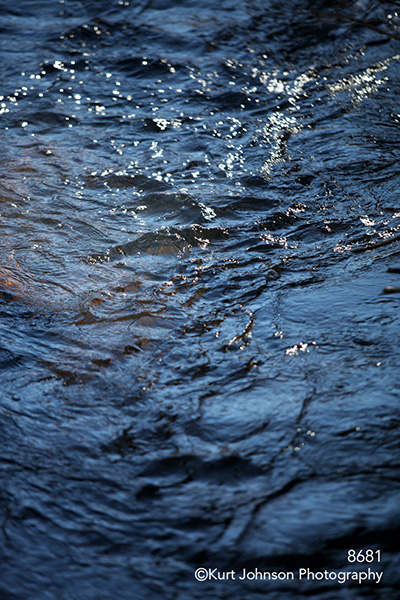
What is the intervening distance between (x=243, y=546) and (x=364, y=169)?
3469 millimetres

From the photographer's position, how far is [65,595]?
2.17 m

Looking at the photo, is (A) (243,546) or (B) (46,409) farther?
(B) (46,409)

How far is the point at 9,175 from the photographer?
4922 millimetres

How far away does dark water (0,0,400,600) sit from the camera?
234 cm

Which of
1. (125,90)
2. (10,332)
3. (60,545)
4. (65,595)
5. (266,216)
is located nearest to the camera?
(65,595)

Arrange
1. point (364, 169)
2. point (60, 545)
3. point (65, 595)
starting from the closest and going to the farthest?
point (65, 595)
point (60, 545)
point (364, 169)

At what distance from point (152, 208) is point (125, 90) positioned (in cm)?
228

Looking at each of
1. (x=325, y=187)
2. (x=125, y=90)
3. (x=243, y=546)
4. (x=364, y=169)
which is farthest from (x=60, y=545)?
(x=125, y=90)

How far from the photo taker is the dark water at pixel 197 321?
2.34m

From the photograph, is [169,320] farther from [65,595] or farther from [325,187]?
[325,187]

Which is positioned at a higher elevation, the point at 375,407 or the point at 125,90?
the point at 125,90

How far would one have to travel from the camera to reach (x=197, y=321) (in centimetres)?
348

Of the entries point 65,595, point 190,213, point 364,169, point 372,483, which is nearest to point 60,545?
point 65,595

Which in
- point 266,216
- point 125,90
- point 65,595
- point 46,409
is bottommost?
point 65,595
